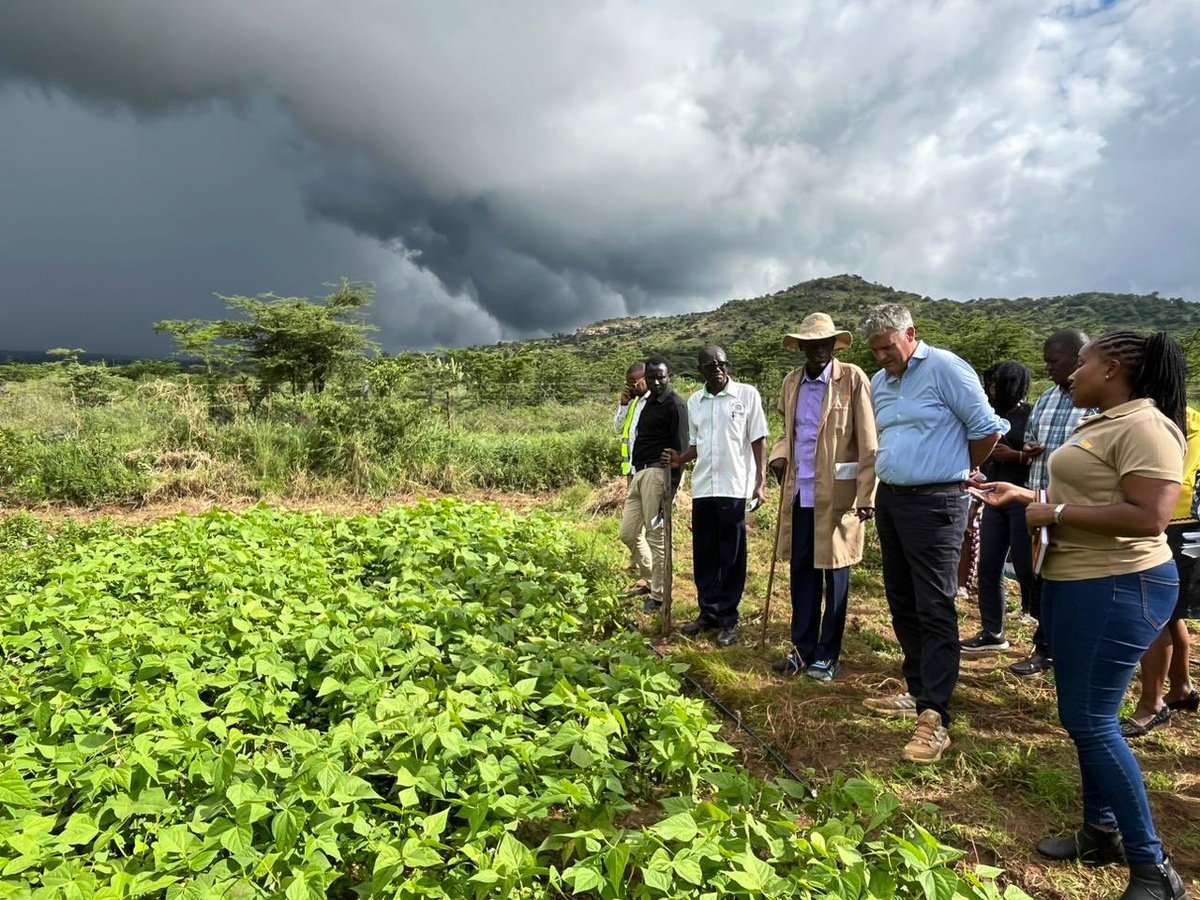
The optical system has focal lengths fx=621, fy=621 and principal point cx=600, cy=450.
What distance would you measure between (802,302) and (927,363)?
67.4m

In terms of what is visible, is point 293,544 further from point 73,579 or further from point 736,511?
point 736,511

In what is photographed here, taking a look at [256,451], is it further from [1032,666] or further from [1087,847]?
[1087,847]

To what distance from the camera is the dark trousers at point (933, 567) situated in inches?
104

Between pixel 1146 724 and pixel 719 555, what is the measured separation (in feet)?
7.10

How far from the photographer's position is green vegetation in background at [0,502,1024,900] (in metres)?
1.46

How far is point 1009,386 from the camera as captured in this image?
3.90 metres

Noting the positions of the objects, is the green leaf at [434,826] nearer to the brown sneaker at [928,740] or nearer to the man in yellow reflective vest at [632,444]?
the brown sneaker at [928,740]

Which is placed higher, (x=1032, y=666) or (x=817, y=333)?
(x=817, y=333)

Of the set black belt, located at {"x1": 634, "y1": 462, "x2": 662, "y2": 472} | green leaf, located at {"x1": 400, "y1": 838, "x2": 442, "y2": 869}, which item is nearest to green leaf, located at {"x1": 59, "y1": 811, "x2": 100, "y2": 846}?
green leaf, located at {"x1": 400, "y1": 838, "x2": 442, "y2": 869}

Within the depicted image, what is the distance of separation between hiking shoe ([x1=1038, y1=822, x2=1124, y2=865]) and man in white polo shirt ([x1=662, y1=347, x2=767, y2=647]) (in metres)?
1.93

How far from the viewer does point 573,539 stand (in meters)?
5.84

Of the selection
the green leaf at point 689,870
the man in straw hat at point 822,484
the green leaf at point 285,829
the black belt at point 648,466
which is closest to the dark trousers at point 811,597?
the man in straw hat at point 822,484

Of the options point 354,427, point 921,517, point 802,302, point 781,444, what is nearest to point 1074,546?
point 921,517

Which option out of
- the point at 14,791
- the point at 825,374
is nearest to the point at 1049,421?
the point at 825,374
